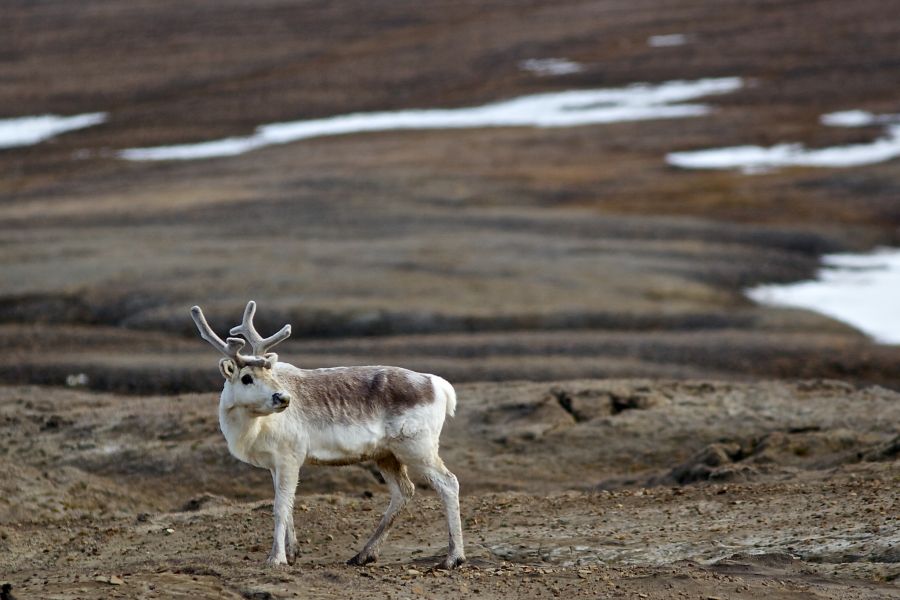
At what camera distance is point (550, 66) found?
8169 cm

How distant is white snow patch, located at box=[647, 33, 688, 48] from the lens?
84.1m

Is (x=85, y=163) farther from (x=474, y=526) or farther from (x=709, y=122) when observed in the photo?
(x=474, y=526)

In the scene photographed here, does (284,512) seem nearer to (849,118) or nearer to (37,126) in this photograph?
(849,118)

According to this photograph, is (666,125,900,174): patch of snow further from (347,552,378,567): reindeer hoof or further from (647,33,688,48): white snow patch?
(347,552,378,567): reindeer hoof

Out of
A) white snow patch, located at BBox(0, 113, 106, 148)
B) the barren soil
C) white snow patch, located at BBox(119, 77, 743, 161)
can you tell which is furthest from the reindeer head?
white snow patch, located at BBox(0, 113, 106, 148)

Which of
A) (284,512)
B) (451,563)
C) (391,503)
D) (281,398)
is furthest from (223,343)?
(451,563)

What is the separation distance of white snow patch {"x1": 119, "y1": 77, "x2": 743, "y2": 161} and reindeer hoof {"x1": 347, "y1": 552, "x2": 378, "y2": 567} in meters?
50.5

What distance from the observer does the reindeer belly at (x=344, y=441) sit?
42.8ft

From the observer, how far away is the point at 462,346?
29672 millimetres

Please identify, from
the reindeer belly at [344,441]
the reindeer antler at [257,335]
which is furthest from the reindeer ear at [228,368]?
the reindeer belly at [344,441]

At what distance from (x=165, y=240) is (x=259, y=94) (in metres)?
36.8

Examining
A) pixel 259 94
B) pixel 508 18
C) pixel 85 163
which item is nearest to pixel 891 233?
pixel 85 163

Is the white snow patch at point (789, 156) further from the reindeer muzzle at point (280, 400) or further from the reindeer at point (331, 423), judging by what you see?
the reindeer muzzle at point (280, 400)

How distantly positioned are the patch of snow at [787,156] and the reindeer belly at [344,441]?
41.9m
